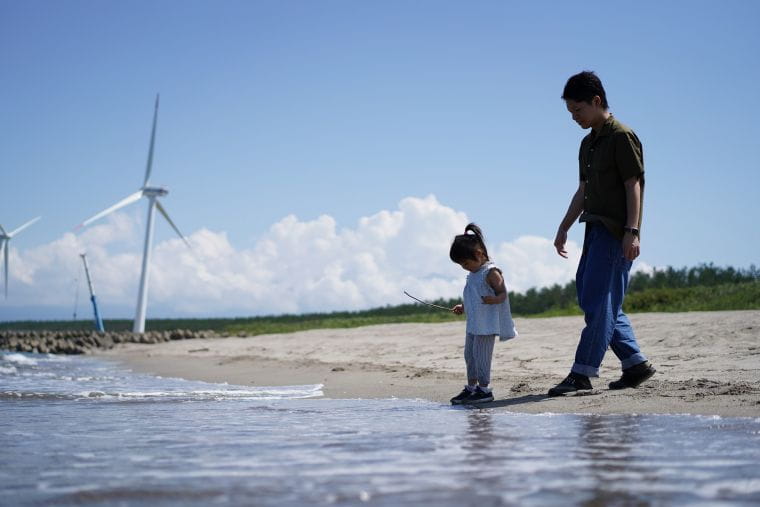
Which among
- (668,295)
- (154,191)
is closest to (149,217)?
(154,191)

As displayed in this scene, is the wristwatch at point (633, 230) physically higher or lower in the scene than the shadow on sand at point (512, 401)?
higher

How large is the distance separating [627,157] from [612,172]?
17 centimetres

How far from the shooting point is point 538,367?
909cm

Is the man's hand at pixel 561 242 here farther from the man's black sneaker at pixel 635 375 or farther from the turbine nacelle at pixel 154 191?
the turbine nacelle at pixel 154 191

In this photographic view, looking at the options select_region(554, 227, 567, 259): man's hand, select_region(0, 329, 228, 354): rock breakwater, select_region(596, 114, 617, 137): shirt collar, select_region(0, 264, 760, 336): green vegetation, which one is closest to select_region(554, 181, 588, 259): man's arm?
select_region(554, 227, 567, 259): man's hand

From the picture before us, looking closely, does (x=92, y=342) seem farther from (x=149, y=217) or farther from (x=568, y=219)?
(x=568, y=219)

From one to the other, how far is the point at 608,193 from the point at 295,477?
377 cm

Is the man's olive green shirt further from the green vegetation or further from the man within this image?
the green vegetation

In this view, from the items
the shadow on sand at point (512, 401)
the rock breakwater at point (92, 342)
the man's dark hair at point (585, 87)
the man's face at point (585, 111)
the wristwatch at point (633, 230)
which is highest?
the man's dark hair at point (585, 87)

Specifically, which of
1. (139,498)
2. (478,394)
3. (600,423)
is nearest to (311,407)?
(478,394)

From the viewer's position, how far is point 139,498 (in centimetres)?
284

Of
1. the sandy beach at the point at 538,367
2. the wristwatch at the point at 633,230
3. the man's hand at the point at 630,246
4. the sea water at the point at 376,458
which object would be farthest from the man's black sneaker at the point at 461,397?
the wristwatch at the point at 633,230

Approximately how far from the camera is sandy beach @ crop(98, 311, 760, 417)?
18.8 ft

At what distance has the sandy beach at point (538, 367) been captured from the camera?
572 cm
